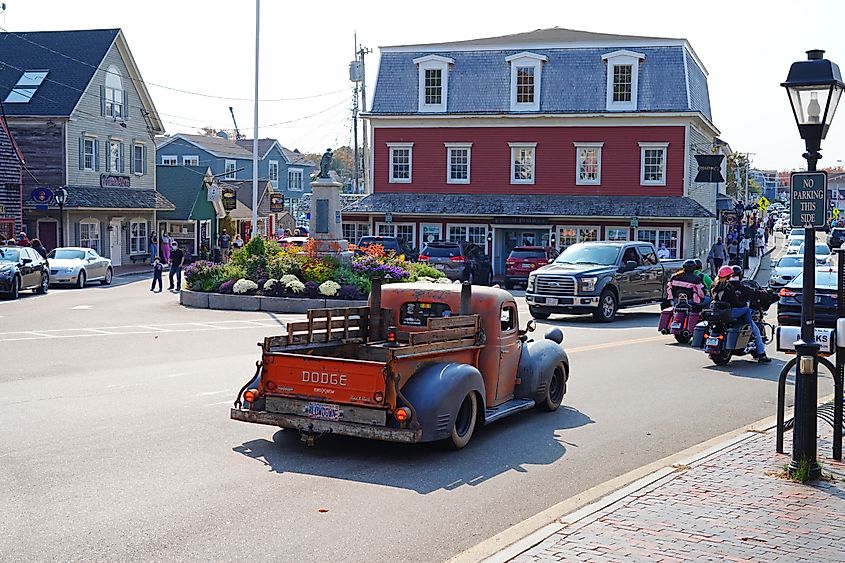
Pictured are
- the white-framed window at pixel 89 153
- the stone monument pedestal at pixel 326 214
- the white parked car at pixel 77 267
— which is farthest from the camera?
the white-framed window at pixel 89 153

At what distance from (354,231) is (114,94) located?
1389 cm

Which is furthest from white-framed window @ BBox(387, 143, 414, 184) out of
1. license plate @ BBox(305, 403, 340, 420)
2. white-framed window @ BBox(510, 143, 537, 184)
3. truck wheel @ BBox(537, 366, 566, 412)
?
license plate @ BBox(305, 403, 340, 420)

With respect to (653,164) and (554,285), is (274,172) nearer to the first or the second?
(653,164)

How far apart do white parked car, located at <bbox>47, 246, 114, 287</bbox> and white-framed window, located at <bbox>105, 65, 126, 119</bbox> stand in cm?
1455

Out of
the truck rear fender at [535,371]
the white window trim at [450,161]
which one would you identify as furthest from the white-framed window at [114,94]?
the truck rear fender at [535,371]

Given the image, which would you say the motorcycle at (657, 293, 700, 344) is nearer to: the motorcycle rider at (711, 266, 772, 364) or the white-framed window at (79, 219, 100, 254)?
the motorcycle rider at (711, 266, 772, 364)

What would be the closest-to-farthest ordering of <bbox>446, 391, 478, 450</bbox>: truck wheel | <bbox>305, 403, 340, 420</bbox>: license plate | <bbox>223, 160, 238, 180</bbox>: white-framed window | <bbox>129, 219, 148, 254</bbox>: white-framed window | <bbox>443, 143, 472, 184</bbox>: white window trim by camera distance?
1. <bbox>305, 403, 340, 420</bbox>: license plate
2. <bbox>446, 391, 478, 450</bbox>: truck wheel
3. <bbox>443, 143, 472, 184</bbox>: white window trim
4. <bbox>129, 219, 148, 254</bbox>: white-framed window
5. <bbox>223, 160, 238, 180</bbox>: white-framed window

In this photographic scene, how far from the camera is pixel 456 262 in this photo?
38.3m

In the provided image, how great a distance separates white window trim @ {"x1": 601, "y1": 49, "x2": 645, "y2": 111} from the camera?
45.8 meters

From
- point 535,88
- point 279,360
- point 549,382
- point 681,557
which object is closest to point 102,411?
point 279,360

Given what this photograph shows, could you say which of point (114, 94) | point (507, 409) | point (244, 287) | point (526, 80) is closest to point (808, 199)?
point (507, 409)

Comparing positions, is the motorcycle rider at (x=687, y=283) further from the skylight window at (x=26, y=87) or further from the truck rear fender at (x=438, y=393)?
the skylight window at (x=26, y=87)

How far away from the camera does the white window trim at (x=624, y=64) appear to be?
4578 centimetres

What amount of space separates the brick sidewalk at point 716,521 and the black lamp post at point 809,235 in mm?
420
